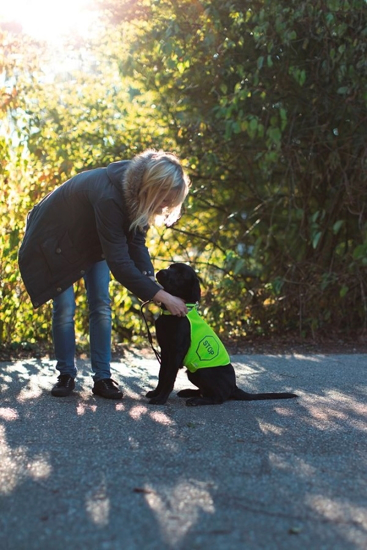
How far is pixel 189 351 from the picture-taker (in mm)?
4164

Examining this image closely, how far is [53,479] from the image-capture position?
2.71m

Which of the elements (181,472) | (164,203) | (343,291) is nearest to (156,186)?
(164,203)

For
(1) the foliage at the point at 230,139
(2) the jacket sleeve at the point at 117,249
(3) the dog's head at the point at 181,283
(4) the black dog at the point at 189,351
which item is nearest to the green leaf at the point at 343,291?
(1) the foliage at the point at 230,139

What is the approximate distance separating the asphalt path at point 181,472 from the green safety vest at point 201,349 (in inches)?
10.5

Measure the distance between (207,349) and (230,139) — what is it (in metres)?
3.87

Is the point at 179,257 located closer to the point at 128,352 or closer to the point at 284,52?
the point at 128,352

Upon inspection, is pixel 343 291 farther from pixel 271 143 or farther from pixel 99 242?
pixel 99 242

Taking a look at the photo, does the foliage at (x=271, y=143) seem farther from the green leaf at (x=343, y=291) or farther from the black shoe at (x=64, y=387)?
the black shoe at (x=64, y=387)

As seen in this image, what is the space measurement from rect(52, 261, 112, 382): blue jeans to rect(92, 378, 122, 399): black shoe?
4cm

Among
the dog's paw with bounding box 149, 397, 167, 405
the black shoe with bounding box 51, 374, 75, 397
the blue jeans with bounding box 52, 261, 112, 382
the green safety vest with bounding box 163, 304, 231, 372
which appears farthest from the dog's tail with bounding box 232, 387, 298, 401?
the black shoe with bounding box 51, 374, 75, 397

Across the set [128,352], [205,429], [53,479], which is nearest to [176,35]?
[128,352]

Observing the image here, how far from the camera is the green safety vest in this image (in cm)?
417

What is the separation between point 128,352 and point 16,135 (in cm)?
242

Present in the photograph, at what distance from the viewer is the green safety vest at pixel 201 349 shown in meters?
4.17
